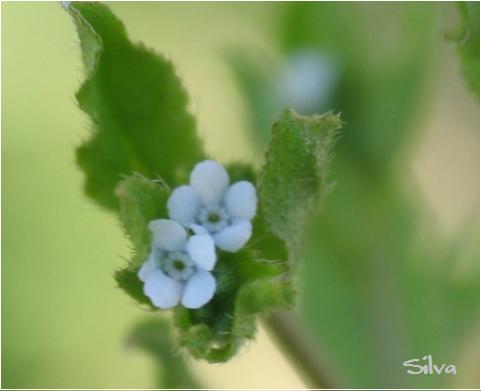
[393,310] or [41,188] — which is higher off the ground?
[41,188]

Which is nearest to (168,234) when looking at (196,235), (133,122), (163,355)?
(196,235)

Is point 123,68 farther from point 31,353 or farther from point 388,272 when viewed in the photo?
point 31,353

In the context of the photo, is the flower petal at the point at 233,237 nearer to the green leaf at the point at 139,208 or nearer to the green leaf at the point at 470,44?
the green leaf at the point at 139,208

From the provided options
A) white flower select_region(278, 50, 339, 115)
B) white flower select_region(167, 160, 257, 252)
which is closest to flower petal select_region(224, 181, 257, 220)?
white flower select_region(167, 160, 257, 252)

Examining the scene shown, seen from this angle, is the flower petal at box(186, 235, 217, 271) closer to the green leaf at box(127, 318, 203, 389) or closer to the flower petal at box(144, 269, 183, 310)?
the flower petal at box(144, 269, 183, 310)

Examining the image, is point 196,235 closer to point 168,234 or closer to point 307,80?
point 168,234

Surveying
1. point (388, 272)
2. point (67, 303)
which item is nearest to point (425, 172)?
point (388, 272)
